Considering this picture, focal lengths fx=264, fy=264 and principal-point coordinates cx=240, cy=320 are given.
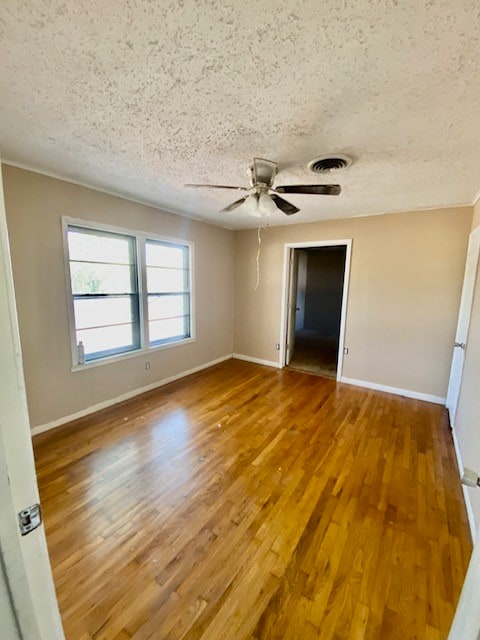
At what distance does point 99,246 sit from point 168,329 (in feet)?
4.74

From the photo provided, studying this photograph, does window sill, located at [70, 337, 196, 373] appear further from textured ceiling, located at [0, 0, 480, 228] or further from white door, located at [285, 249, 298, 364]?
textured ceiling, located at [0, 0, 480, 228]

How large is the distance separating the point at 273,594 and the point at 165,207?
367cm

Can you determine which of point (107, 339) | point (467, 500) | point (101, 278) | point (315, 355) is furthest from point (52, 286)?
point (315, 355)

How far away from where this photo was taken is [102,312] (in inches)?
117

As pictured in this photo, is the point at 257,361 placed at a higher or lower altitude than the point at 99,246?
lower

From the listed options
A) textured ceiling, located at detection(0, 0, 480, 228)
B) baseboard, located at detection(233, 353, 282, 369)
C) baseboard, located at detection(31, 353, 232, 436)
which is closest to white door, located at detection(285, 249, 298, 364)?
baseboard, located at detection(233, 353, 282, 369)

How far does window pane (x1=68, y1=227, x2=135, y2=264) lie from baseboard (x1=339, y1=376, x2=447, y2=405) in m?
3.44

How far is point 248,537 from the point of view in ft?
5.15

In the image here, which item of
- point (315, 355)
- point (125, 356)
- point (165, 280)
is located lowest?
point (315, 355)

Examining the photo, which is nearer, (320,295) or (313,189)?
(313,189)

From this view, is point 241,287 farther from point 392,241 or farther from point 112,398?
point 112,398

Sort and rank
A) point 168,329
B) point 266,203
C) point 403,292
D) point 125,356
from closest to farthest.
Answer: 1. point 266,203
2. point 125,356
3. point 403,292
4. point 168,329

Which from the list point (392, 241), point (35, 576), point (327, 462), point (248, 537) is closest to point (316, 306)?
point (392, 241)

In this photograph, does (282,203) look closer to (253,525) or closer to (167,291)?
(167,291)
